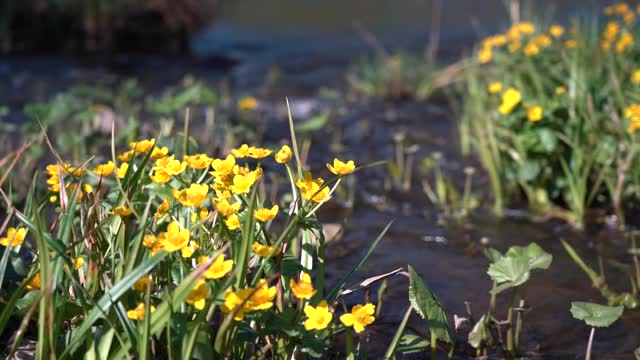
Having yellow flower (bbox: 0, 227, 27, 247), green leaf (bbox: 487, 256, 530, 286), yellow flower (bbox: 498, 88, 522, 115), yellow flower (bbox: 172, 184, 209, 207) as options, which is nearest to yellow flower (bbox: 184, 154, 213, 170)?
yellow flower (bbox: 172, 184, 209, 207)

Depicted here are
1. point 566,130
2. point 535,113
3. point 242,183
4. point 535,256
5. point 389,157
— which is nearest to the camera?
point 242,183

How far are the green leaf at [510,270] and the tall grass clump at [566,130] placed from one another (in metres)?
0.99

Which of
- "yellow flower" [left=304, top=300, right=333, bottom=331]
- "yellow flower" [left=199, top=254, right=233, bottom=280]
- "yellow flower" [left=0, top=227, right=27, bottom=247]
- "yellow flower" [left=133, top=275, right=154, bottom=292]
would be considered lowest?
"yellow flower" [left=304, top=300, right=333, bottom=331]

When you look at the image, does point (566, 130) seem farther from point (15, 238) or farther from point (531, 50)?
point (15, 238)

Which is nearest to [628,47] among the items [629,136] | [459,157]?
[629,136]

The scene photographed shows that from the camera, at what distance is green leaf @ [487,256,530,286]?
69.2 inches

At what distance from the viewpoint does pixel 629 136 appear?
2783 mm

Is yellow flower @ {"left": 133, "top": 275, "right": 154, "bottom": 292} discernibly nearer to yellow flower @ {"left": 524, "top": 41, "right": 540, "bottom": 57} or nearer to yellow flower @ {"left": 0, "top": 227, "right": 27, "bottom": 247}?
yellow flower @ {"left": 0, "top": 227, "right": 27, "bottom": 247}

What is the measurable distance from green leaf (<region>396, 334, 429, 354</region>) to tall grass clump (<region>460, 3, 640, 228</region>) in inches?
51.4

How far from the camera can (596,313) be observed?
1653 millimetres

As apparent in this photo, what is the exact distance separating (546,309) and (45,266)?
143 centimetres

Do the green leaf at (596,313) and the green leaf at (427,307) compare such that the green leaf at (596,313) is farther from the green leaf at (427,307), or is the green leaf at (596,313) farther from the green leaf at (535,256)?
the green leaf at (427,307)

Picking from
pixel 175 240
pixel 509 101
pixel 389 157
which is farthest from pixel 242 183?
pixel 389 157

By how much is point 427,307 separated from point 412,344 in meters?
0.10
